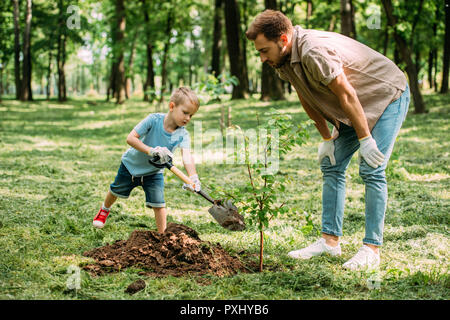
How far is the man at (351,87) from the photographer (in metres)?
2.90

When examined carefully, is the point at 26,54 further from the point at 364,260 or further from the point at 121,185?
the point at 364,260

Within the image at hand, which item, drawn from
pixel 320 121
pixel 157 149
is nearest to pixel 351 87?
pixel 320 121

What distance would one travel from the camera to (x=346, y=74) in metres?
3.07

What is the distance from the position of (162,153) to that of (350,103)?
1590 mm

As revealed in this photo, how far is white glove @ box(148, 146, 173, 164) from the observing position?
3604 millimetres

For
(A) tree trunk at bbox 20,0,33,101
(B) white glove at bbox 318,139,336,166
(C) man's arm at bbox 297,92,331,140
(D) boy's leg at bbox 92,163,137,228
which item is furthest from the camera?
(A) tree trunk at bbox 20,0,33,101

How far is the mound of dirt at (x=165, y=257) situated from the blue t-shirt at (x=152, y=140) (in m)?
0.67

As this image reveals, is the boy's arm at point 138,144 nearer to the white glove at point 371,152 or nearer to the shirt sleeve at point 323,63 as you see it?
the shirt sleeve at point 323,63

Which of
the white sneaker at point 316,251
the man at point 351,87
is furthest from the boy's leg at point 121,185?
the man at point 351,87

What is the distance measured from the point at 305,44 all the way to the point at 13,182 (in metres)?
4.91

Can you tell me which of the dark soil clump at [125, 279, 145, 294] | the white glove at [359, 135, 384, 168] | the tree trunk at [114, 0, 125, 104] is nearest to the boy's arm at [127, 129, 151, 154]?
the dark soil clump at [125, 279, 145, 294]

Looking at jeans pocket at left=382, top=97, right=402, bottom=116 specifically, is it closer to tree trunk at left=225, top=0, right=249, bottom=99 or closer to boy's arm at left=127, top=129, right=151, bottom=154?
boy's arm at left=127, top=129, right=151, bottom=154
